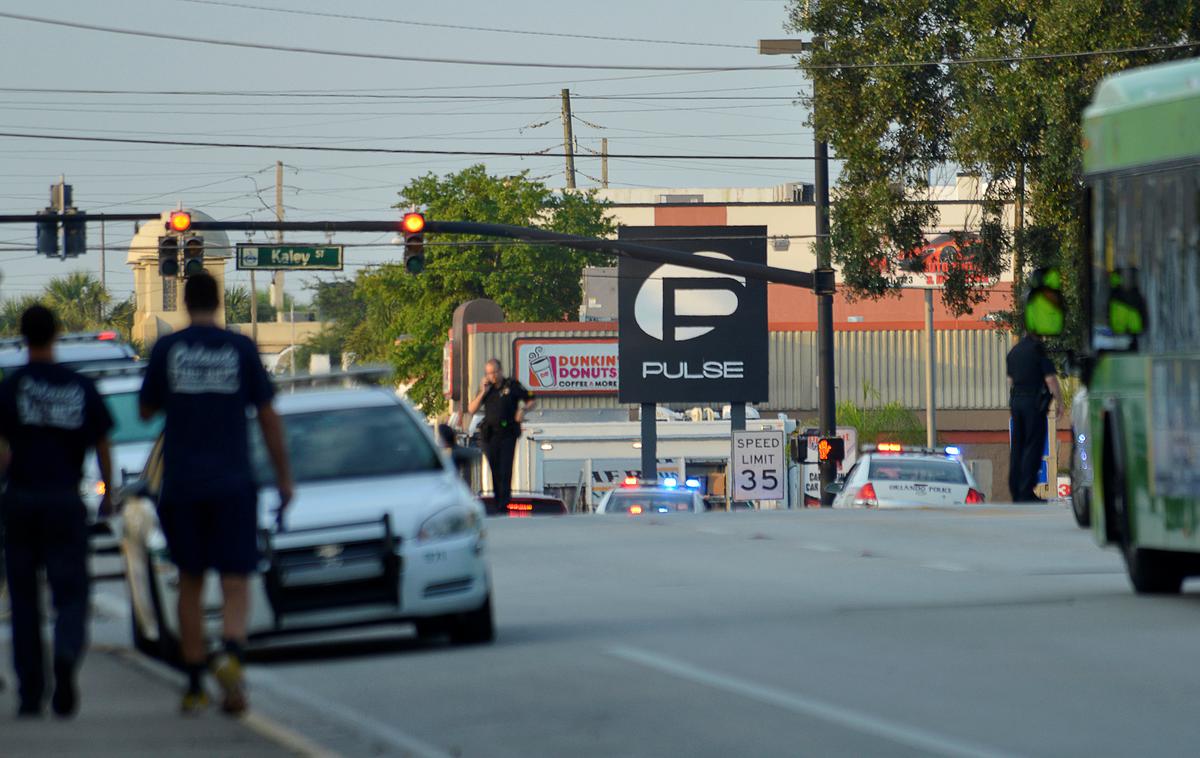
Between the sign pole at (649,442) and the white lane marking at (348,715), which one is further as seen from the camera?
the sign pole at (649,442)

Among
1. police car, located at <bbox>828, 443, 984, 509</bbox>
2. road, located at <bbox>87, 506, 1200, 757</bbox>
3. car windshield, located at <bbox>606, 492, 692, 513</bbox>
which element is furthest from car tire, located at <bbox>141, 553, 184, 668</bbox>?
car windshield, located at <bbox>606, 492, 692, 513</bbox>

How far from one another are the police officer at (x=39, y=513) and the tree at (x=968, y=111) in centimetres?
2866

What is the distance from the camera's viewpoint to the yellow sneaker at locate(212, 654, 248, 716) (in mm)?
8445

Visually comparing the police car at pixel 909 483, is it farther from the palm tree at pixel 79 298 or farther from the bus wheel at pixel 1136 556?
the palm tree at pixel 79 298

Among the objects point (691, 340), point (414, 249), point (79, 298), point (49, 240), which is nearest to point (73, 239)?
point (49, 240)

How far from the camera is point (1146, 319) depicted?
1272cm

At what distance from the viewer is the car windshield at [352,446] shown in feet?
39.6

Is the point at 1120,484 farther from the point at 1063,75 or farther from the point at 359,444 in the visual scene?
the point at 1063,75

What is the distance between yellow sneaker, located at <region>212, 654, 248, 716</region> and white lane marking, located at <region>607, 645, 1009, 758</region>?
2.24m

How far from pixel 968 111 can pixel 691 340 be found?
39.5ft

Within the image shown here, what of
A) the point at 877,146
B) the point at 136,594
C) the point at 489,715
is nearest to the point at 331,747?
the point at 489,715

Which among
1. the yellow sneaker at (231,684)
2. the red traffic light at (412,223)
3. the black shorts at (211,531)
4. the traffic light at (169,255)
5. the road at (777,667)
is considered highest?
the red traffic light at (412,223)

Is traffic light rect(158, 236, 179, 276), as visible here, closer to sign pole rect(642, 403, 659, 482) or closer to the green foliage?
sign pole rect(642, 403, 659, 482)

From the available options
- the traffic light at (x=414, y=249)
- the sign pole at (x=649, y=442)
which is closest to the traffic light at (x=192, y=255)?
the traffic light at (x=414, y=249)
